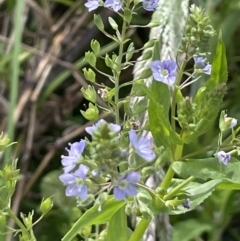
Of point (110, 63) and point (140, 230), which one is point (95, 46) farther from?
point (140, 230)

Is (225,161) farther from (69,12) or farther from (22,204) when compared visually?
(69,12)

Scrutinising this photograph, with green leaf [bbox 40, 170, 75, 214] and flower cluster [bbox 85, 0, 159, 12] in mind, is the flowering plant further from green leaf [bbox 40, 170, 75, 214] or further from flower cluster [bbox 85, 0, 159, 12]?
green leaf [bbox 40, 170, 75, 214]

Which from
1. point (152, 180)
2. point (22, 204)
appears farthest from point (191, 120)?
point (22, 204)

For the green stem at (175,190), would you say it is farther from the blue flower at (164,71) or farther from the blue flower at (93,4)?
the blue flower at (93,4)

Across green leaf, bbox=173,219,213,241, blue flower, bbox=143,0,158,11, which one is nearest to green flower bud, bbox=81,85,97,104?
blue flower, bbox=143,0,158,11

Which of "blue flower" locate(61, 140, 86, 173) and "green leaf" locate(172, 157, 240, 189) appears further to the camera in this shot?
"green leaf" locate(172, 157, 240, 189)

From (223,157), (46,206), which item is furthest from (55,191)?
(223,157)
